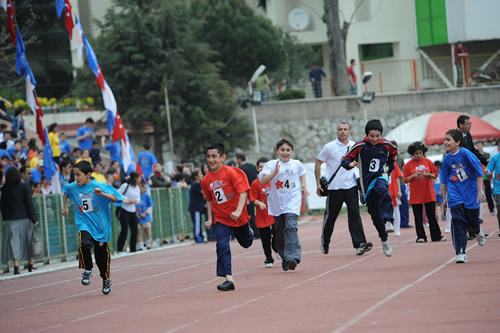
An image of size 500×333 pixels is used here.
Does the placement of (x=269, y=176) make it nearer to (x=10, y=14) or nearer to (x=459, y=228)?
(x=459, y=228)

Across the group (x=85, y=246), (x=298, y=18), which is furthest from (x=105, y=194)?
(x=298, y=18)

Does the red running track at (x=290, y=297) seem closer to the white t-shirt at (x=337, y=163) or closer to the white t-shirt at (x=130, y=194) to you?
the white t-shirt at (x=337, y=163)

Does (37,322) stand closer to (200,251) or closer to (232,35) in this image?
(200,251)

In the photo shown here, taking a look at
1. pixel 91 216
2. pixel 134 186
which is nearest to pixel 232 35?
pixel 134 186

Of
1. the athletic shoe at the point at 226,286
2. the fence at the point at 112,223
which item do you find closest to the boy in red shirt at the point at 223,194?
the athletic shoe at the point at 226,286

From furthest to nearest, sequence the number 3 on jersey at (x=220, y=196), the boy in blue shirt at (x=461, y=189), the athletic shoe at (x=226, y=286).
→ the boy in blue shirt at (x=461, y=189), the number 3 on jersey at (x=220, y=196), the athletic shoe at (x=226, y=286)

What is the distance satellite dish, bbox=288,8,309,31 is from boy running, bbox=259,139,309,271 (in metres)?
36.5

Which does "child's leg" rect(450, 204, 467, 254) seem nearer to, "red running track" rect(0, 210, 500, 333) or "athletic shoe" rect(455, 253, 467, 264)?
"athletic shoe" rect(455, 253, 467, 264)

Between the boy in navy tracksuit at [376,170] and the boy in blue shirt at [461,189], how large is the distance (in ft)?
4.32

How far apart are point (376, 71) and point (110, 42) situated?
15405 millimetres

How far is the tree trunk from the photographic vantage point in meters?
45.8

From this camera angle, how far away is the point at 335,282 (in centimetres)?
1211

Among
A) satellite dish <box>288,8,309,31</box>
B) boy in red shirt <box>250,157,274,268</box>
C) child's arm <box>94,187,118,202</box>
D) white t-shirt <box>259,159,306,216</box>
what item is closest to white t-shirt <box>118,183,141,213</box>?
boy in red shirt <box>250,157,274,268</box>

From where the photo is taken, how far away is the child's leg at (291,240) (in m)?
14.0
